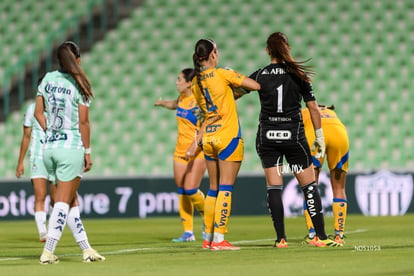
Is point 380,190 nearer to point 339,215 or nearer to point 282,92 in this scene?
point 339,215

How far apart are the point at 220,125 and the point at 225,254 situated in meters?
1.32

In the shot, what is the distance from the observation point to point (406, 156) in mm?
19750

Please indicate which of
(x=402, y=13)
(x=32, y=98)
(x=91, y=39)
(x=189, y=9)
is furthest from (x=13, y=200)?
(x=402, y=13)

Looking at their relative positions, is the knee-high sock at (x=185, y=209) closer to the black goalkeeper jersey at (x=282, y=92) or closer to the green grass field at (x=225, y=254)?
the green grass field at (x=225, y=254)

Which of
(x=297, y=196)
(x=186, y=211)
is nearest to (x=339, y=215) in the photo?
(x=186, y=211)

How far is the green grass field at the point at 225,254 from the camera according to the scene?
7.10 meters

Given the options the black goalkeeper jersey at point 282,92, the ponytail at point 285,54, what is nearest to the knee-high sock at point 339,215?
the black goalkeeper jersey at point 282,92

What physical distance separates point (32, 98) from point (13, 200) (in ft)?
14.0

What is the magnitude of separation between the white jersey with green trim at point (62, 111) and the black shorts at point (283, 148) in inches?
79.2

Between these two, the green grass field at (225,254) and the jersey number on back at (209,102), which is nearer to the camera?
the green grass field at (225,254)

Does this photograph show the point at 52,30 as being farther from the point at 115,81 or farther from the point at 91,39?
the point at 115,81

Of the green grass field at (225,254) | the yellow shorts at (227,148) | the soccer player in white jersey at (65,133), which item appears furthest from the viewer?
the yellow shorts at (227,148)

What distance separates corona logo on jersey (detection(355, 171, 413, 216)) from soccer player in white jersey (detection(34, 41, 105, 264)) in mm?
10570

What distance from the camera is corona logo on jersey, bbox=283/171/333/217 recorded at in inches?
682
